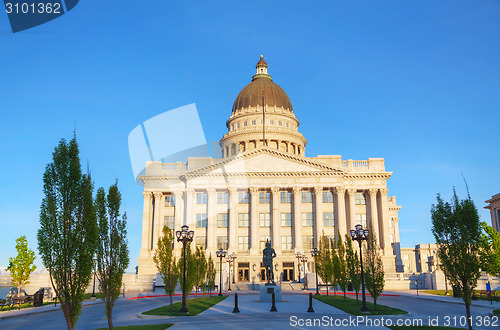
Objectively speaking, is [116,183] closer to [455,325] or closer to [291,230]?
[455,325]

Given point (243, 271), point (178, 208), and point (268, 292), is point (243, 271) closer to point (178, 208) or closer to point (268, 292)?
point (178, 208)

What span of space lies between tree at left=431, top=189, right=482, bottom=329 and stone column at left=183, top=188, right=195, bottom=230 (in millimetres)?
58311

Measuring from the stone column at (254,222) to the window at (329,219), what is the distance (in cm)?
1154

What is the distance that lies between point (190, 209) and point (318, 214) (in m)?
21.5

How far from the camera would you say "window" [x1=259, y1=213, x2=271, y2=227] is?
244 feet

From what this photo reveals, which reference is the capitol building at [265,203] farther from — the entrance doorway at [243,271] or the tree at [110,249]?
the tree at [110,249]

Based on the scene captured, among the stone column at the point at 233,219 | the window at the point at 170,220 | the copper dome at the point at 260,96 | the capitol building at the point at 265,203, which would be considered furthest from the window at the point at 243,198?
the copper dome at the point at 260,96

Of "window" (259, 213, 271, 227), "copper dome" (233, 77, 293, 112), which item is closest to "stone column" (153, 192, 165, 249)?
"window" (259, 213, 271, 227)

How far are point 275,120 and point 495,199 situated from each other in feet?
153

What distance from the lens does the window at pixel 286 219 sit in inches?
2918

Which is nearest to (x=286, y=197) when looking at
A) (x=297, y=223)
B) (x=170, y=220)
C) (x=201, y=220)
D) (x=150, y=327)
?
(x=297, y=223)

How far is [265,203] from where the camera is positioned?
247 ft

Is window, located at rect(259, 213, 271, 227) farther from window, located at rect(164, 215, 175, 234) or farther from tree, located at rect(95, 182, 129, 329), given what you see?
tree, located at rect(95, 182, 129, 329)

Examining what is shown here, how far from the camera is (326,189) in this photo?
7562cm
